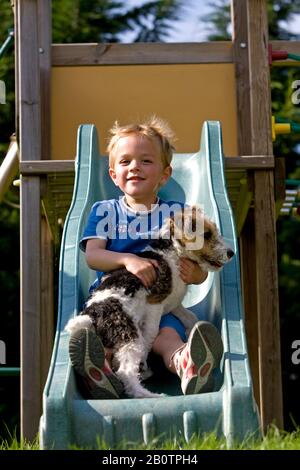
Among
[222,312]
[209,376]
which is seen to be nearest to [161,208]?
[222,312]

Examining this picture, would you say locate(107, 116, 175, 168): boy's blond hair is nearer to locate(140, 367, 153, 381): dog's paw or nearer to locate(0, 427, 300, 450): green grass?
locate(140, 367, 153, 381): dog's paw

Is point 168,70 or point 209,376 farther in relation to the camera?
point 168,70

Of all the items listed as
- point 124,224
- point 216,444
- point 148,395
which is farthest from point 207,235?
point 216,444

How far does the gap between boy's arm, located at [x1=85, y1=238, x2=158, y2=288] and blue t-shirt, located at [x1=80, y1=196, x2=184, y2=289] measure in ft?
0.18

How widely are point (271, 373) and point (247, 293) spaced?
139 cm

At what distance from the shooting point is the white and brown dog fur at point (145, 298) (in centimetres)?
451

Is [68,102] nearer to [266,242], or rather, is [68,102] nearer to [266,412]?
[266,242]

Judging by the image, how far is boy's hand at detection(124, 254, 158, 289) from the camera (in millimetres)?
4629

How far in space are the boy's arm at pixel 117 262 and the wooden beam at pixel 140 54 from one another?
1.82 m

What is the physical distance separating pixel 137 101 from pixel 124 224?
158cm

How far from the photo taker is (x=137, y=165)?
16.8 ft

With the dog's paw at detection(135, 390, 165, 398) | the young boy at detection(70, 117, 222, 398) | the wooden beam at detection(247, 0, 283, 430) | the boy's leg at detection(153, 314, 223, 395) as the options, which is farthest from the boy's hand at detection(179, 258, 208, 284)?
the wooden beam at detection(247, 0, 283, 430)

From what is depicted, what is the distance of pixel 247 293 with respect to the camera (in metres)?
7.03

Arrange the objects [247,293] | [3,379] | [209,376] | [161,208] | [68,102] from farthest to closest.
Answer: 1. [3,379]
2. [247,293]
3. [68,102]
4. [161,208]
5. [209,376]
